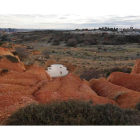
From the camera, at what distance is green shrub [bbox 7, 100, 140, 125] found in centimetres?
443

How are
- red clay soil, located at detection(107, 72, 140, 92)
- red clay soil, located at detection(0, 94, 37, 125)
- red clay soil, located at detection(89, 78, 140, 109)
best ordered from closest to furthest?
red clay soil, located at detection(0, 94, 37, 125) → red clay soil, located at detection(89, 78, 140, 109) → red clay soil, located at detection(107, 72, 140, 92)

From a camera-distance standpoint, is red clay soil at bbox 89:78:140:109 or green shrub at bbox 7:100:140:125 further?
red clay soil at bbox 89:78:140:109

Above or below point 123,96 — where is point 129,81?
below

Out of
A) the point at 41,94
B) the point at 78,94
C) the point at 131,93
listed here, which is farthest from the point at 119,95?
the point at 41,94

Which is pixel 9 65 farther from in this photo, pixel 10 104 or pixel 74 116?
pixel 74 116

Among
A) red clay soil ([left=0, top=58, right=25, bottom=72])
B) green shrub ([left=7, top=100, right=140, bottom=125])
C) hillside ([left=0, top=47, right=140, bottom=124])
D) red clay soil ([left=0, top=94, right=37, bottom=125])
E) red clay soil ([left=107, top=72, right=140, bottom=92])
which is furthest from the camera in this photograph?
red clay soil ([left=0, top=58, right=25, bottom=72])

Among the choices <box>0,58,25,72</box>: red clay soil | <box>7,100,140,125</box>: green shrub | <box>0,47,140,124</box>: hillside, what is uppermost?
→ <box>7,100,140,125</box>: green shrub

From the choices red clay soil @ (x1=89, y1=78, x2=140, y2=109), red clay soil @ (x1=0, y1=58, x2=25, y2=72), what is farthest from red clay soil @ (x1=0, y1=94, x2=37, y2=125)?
red clay soil @ (x1=0, y1=58, x2=25, y2=72)

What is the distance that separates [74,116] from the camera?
15.6 feet

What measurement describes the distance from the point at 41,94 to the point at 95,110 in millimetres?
4899

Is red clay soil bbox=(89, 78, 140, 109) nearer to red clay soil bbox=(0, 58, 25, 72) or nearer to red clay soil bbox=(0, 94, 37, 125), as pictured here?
red clay soil bbox=(0, 94, 37, 125)

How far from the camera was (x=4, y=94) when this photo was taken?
8547mm

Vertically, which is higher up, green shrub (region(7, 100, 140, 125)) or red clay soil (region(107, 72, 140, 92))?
green shrub (region(7, 100, 140, 125))

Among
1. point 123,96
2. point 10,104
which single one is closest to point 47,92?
point 10,104
